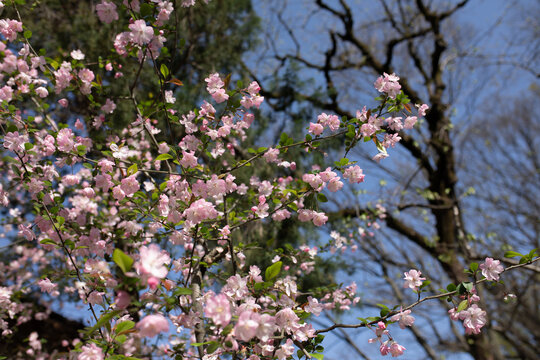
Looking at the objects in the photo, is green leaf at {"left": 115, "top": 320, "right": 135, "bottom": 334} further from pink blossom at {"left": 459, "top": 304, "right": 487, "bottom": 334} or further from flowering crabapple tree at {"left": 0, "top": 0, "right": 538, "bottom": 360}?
pink blossom at {"left": 459, "top": 304, "right": 487, "bottom": 334}

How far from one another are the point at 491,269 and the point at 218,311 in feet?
3.60

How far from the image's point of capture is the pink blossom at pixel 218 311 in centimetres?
98

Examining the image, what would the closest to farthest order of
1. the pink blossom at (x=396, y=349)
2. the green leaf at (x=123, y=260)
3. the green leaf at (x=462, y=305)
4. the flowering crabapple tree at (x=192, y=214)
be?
1. the green leaf at (x=123, y=260)
2. the flowering crabapple tree at (x=192, y=214)
3. the green leaf at (x=462, y=305)
4. the pink blossom at (x=396, y=349)

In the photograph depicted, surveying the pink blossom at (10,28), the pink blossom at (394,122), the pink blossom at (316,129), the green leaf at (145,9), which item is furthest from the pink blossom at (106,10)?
the pink blossom at (394,122)

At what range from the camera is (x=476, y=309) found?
1328mm

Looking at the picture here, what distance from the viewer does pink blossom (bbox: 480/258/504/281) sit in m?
1.35

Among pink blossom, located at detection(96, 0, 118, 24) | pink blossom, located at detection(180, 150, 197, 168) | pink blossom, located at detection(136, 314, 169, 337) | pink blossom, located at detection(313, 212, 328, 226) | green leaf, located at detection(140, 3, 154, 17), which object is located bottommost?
pink blossom, located at detection(136, 314, 169, 337)

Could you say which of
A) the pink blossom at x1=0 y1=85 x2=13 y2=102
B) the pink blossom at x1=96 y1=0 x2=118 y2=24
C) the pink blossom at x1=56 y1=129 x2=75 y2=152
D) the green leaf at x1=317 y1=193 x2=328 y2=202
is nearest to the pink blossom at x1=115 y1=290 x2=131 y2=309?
the green leaf at x1=317 y1=193 x2=328 y2=202

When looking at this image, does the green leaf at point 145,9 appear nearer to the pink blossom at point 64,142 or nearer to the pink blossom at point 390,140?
the pink blossom at point 64,142

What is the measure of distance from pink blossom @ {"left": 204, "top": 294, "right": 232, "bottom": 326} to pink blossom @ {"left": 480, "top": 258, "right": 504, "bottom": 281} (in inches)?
41.2

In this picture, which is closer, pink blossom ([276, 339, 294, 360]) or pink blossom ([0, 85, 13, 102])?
pink blossom ([276, 339, 294, 360])

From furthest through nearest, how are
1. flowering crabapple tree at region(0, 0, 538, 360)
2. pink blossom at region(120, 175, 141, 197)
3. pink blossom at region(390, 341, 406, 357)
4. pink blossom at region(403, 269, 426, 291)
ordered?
pink blossom at region(120, 175, 141, 197)
pink blossom at region(403, 269, 426, 291)
pink blossom at region(390, 341, 406, 357)
flowering crabapple tree at region(0, 0, 538, 360)

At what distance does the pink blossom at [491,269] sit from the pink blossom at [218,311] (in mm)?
1046

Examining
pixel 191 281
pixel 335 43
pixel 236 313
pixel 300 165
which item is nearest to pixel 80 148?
pixel 191 281
